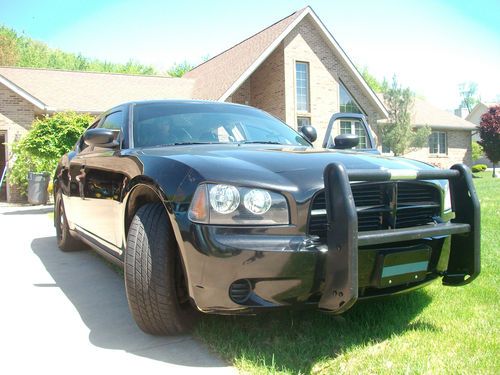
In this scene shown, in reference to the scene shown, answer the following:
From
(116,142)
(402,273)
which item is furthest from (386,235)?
(116,142)

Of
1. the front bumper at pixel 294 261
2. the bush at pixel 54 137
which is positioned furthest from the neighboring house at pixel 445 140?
the front bumper at pixel 294 261

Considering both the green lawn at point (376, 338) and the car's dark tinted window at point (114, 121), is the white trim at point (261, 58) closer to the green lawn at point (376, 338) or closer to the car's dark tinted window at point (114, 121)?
the car's dark tinted window at point (114, 121)

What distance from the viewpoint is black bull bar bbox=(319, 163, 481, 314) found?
2107mm

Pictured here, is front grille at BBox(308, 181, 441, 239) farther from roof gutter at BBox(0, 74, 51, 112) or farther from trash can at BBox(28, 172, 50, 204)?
roof gutter at BBox(0, 74, 51, 112)

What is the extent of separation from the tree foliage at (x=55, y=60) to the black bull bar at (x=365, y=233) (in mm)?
49159

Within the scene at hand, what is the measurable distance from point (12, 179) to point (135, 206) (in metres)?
13.5

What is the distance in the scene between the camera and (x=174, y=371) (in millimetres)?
2379

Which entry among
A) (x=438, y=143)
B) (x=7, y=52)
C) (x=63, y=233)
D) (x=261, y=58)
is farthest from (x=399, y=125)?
(x=7, y=52)

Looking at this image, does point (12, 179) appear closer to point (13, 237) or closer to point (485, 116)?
point (13, 237)

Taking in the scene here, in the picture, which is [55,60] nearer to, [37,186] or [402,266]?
[37,186]

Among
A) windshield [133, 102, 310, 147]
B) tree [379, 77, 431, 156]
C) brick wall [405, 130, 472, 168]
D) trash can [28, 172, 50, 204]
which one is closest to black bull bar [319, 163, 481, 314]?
windshield [133, 102, 310, 147]

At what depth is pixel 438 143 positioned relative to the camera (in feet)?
90.5

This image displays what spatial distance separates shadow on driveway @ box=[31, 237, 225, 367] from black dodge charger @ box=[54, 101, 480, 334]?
13cm

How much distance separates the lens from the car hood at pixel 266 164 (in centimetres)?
233
